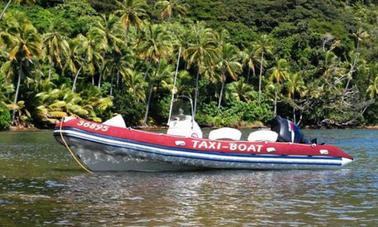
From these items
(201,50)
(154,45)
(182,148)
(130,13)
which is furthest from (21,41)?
(182,148)

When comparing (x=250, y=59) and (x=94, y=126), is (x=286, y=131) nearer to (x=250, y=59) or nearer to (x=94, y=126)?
(x=94, y=126)

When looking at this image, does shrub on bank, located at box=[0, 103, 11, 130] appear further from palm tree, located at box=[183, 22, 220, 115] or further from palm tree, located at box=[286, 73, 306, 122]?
palm tree, located at box=[286, 73, 306, 122]

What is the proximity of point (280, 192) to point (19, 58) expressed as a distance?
3926 centimetres

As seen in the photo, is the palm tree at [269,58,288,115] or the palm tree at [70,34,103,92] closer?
the palm tree at [70,34,103,92]

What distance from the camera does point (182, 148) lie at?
76.8ft

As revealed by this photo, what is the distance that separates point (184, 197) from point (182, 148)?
5371 millimetres

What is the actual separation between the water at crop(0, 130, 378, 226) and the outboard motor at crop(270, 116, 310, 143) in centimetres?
142

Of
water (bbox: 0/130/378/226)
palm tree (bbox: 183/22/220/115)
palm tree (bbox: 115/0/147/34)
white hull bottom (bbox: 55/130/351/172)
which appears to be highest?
palm tree (bbox: 115/0/147/34)

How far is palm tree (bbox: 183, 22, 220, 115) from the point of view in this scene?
66938mm

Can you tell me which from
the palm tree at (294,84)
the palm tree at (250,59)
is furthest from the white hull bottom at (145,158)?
the palm tree at (294,84)

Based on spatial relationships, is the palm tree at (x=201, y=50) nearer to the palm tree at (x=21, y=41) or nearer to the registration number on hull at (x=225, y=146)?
the palm tree at (x=21, y=41)

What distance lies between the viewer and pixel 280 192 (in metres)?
19.5

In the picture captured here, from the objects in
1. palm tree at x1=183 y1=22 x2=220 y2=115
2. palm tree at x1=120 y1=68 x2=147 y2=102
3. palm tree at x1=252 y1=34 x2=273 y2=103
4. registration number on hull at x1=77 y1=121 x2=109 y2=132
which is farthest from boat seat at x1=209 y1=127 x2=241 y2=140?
Result: palm tree at x1=252 y1=34 x2=273 y2=103

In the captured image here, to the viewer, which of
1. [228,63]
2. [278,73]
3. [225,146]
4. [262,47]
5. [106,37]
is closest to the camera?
[225,146]
